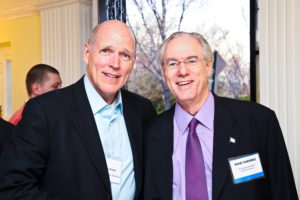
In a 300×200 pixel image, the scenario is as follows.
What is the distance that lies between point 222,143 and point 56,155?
2.79ft

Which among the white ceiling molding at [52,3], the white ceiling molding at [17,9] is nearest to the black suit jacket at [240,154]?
the white ceiling molding at [52,3]

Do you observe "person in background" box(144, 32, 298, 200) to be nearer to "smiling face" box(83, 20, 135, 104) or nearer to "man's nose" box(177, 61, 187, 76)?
"man's nose" box(177, 61, 187, 76)

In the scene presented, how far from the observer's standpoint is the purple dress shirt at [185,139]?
1.68 m

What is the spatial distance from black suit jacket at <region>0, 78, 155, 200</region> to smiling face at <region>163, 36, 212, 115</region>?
20.5 inches

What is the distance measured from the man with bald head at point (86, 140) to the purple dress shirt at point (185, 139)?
0.70ft

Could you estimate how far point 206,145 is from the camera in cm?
174

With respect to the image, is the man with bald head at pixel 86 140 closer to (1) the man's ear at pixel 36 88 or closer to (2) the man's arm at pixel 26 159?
(2) the man's arm at pixel 26 159

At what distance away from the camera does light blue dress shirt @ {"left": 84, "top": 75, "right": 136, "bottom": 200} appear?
67.1 inches

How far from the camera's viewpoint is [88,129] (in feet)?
5.41

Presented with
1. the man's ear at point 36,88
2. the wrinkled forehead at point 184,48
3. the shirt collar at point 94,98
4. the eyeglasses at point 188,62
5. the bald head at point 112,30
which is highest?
the bald head at point 112,30

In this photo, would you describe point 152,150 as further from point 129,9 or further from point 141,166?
point 129,9

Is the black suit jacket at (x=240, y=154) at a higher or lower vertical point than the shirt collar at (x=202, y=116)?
lower

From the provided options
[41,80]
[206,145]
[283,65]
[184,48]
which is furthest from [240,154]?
[41,80]

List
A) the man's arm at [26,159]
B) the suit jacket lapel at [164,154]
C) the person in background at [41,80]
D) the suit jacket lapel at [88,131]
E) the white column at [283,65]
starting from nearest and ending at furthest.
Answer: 1. the man's arm at [26,159]
2. the suit jacket lapel at [88,131]
3. the suit jacket lapel at [164,154]
4. the white column at [283,65]
5. the person in background at [41,80]
